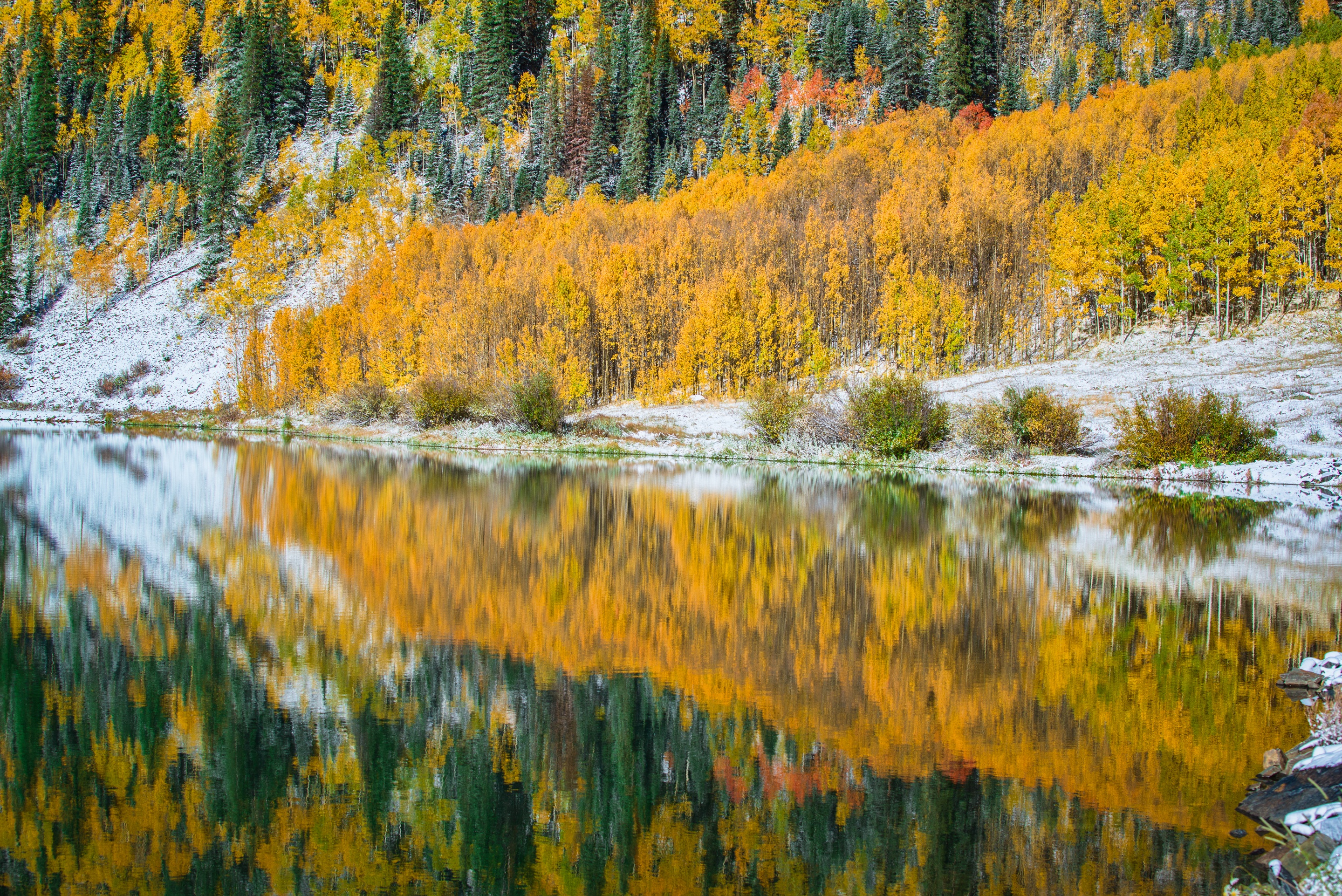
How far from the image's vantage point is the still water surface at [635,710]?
16.6 feet

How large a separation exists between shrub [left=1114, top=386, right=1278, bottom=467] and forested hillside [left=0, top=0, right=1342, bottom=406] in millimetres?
18089

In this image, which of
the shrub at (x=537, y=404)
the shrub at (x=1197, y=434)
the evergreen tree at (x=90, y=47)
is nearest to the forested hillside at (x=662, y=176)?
the evergreen tree at (x=90, y=47)

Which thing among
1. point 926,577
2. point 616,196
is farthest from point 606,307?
point 926,577

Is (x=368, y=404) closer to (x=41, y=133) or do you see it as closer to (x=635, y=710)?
(x=635, y=710)

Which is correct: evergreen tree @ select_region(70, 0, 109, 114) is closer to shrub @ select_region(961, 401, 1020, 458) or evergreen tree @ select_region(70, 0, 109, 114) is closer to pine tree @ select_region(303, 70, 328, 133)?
pine tree @ select_region(303, 70, 328, 133)

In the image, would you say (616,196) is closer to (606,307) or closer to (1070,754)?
(606,307)

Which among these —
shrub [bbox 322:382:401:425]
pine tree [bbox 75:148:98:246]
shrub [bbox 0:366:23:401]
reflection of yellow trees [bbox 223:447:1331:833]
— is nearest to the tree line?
pine tree [bbox 75:148:98:246]

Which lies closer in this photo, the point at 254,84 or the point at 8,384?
the point at 8,384

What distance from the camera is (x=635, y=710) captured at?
23.8 ft

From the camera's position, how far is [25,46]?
5359 inches

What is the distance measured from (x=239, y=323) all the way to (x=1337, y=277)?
80279 mm

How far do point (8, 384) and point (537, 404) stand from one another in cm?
5933

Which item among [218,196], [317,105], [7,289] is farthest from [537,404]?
[317,105]

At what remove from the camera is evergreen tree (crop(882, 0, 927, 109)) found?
272 ft
